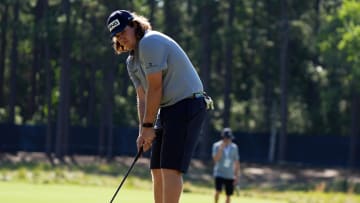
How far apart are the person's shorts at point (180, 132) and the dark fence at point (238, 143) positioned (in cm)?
4562

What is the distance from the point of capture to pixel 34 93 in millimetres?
65562

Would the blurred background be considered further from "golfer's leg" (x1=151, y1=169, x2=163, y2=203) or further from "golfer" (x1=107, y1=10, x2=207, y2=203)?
"golfer" (x1=107, y1=10, x2=207, y2=203)

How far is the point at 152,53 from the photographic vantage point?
8.24 meters

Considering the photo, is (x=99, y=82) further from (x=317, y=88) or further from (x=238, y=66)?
(x=317, y=88)

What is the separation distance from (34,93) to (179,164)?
5789 cm

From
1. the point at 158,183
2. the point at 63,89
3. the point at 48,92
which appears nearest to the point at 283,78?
the point at 63,89

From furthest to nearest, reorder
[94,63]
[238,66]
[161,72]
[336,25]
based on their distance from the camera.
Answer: [238,66] < [94,63] < [336,25] < [161,72]

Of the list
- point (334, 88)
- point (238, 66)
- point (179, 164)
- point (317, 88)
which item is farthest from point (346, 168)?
point (179, 164)

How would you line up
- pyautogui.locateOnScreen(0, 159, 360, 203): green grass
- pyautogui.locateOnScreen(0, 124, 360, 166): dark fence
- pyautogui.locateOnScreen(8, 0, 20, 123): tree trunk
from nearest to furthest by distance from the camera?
pyautogui.locateOnScreen(0, 159, 360, 203): green grass → pyautogui.locateOnScreen(0, 124, 360, 166): dark fence → pyautogui.locateOnScreen(8, 0, 20, 123): tree trunk

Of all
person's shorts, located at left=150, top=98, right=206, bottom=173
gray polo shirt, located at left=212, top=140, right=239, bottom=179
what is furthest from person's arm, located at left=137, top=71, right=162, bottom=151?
gray polo shirt, located at left=212, top=140, right=239, bottom=179

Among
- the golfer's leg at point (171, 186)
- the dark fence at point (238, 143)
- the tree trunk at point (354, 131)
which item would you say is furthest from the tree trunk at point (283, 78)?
the golfer's leg at point (171, 186)

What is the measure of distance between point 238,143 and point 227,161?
34507 mm

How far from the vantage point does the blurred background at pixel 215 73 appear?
52688 mm

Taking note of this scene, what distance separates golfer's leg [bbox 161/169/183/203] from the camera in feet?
27.6
